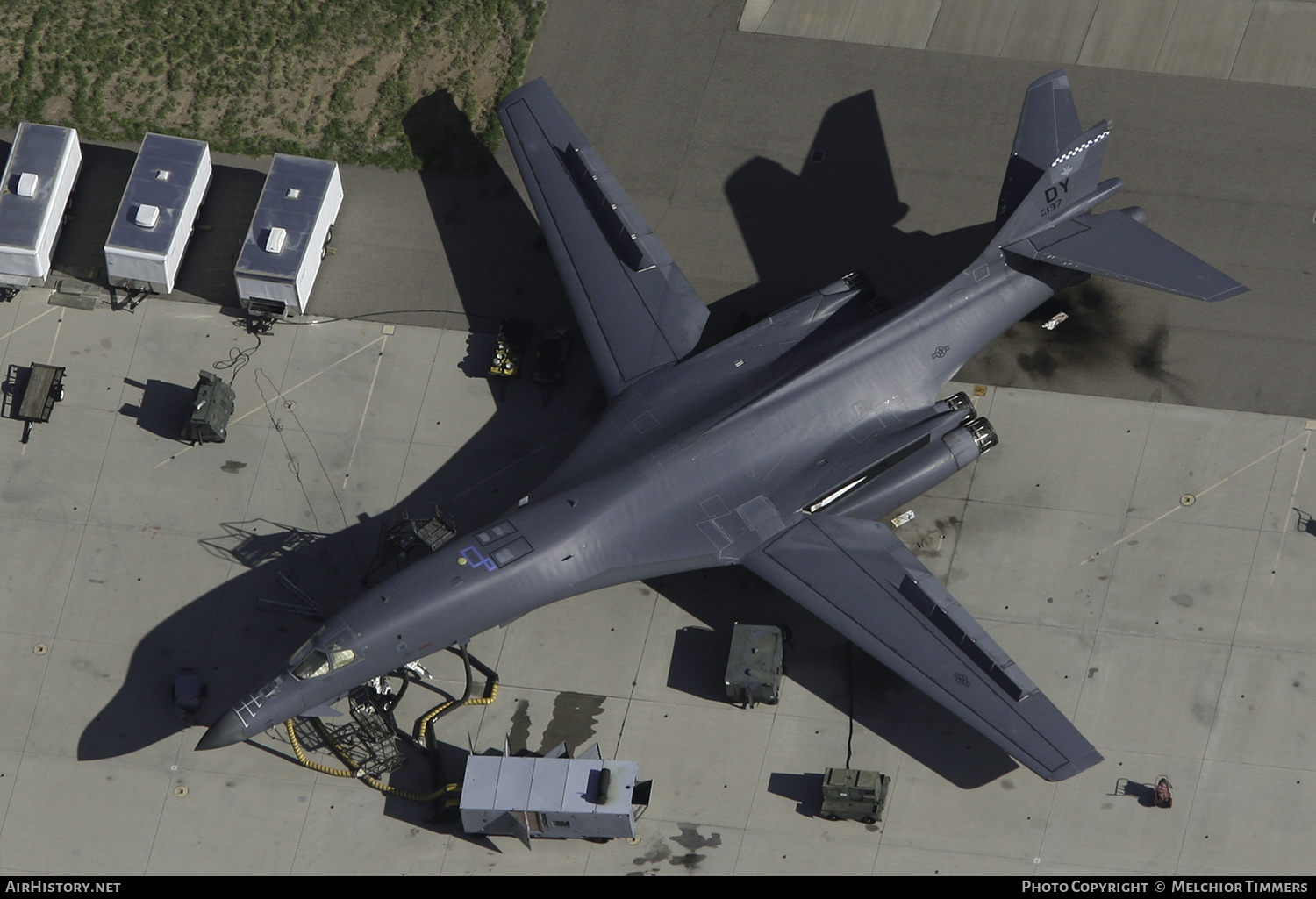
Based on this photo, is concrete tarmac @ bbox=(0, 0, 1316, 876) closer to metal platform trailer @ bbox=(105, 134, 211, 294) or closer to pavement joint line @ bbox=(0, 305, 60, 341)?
pavement joint line @ bbox=(0, 305, 60, 341)

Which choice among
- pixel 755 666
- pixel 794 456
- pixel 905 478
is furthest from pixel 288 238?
pixel 905 478

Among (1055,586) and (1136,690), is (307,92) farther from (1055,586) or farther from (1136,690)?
(1136,690)

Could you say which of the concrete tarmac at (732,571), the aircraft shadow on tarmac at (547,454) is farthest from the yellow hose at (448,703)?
the aircraft shadow on tarmac at (547,454)

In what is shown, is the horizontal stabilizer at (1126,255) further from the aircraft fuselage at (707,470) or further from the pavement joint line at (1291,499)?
the pavement joint line at (1291,499)

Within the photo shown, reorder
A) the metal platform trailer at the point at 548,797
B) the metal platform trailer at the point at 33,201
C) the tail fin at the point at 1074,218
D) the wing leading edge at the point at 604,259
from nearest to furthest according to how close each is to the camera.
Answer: the metal platform trailer at the point at 548,797 < the tail fin at the point at 1074,218 < the wing leading edge at the point at 604,259 < the metal platform trailer at the point at 33,201

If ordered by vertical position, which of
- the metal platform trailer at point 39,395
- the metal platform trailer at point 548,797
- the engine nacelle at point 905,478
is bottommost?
the metal platform trailer at point 548,797

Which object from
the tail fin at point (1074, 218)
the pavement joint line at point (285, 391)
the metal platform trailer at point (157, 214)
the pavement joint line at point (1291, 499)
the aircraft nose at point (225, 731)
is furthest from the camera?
the metal platform trailer at point (157, 214)

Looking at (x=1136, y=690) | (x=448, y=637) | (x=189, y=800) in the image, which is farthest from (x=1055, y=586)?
(x=189, y=800)
